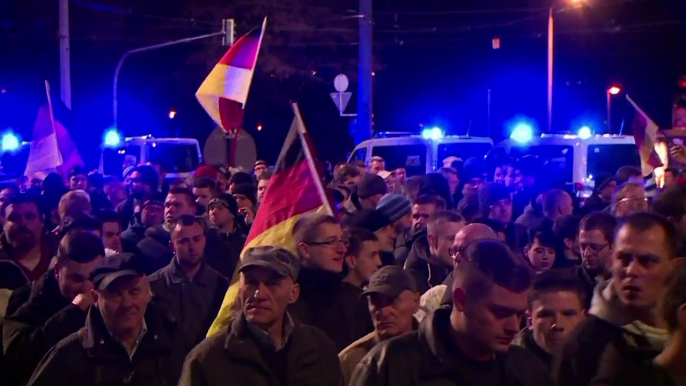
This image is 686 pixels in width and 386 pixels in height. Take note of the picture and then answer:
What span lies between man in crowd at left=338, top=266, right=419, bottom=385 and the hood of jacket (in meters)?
1.11

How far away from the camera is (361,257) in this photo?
709 centimetres

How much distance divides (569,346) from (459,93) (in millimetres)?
39796

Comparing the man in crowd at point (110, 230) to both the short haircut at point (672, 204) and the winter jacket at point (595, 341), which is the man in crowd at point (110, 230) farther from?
the winter jacket at point (595, 341)

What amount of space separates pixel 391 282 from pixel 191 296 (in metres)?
1.93

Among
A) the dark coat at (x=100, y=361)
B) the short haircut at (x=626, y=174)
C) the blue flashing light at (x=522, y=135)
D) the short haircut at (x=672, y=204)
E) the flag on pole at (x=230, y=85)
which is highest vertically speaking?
the flag on pole at (x=230, y=85)

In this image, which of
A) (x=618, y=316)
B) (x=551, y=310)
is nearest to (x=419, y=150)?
(x=551, y=310)

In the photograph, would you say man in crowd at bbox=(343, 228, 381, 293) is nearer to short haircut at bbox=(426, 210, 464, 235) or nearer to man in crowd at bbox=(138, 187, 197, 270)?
short haircut at bbox=(426, 210, 464, 235)

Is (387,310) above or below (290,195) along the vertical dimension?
below

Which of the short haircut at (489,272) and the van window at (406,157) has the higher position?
the van window at (406,157)

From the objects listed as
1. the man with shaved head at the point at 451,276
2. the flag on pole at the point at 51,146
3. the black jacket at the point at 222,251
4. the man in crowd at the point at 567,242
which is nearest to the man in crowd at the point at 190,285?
the black jacket at the point at 222,251

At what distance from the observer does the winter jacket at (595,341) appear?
4.24m

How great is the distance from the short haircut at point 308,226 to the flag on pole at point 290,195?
6 cm

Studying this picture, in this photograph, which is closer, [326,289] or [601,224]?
[326,289]

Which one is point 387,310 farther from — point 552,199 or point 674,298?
point 552,199
